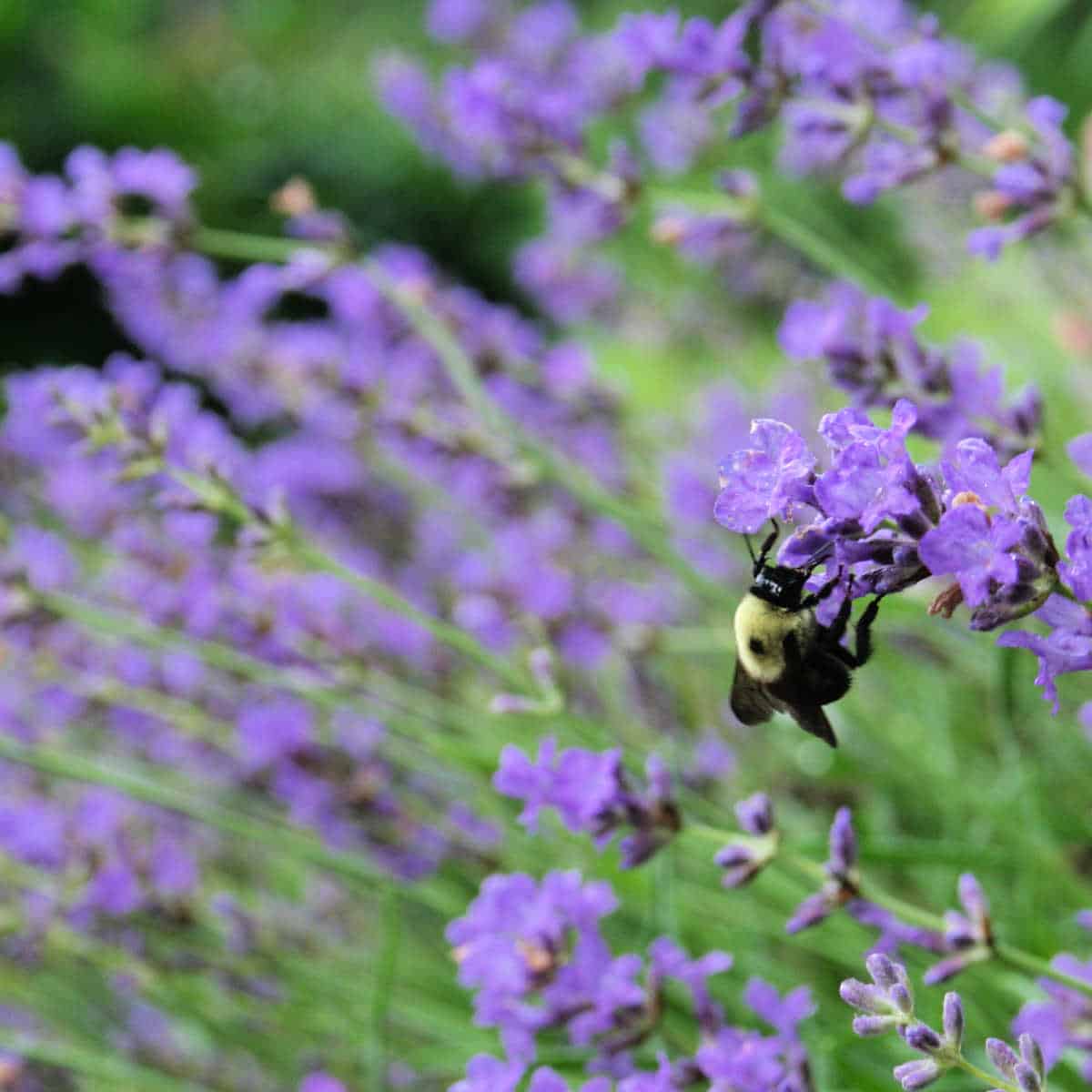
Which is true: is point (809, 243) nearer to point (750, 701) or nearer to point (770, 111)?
point (770, 111)

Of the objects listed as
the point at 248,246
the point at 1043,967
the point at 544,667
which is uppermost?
the point at 1043,967

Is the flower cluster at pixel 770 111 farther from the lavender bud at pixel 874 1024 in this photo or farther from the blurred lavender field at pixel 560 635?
the lavender bud at pixel 874 1024

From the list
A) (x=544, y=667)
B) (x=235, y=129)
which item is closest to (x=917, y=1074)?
(x=544, y=667)

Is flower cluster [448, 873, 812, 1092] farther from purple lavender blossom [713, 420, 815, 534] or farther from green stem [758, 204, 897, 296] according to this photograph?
green stem [758, 204, 897, 296]

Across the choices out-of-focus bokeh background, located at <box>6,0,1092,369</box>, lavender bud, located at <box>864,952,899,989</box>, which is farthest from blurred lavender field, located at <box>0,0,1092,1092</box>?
out-of-focus bokeh background, located at <box>6,0,1092,369</box>

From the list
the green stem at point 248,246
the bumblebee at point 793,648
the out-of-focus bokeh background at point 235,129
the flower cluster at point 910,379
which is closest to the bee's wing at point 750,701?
the bumblebee at point 793,648

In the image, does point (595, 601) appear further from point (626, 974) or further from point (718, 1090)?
point (718, 1090)
